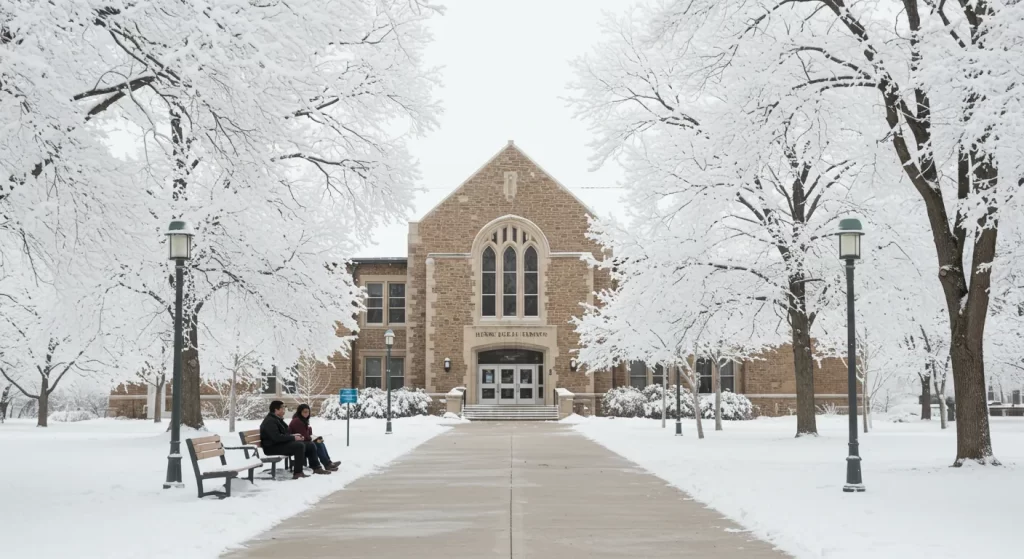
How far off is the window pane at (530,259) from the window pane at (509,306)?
54.7 inches

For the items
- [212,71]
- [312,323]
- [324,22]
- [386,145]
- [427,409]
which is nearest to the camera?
[212,71]

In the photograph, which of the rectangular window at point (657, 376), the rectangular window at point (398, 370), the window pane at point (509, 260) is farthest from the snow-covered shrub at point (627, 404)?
the rectangular window at point (398, 370)

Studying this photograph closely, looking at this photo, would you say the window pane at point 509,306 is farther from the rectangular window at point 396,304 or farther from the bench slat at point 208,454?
the bench slat at point 208,454

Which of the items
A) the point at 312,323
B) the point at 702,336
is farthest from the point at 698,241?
the point at 312,323

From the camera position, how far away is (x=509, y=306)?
4391 centimetres

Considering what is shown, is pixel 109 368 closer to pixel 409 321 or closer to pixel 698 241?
pixel 409 321

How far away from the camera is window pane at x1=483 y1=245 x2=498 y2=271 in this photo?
43.9 m

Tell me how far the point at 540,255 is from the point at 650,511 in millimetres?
32376

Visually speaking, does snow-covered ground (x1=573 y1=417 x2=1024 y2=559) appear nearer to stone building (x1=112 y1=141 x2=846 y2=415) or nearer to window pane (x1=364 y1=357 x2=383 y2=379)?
stone building (x1=112 y1=141 x2=846 y2=415)

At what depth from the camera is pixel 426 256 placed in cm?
4409

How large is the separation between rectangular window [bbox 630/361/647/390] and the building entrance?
3997 millimetres

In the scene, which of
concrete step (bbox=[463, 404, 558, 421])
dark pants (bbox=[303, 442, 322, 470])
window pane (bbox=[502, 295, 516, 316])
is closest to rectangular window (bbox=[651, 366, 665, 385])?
concrete step (bbox=[463, 404, 558, 421])

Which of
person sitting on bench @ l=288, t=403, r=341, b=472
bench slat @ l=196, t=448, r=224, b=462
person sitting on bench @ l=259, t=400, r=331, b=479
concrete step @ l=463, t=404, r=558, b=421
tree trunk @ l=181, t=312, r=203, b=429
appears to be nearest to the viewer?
bench slat @ l=196, t=448, r=224, b=462

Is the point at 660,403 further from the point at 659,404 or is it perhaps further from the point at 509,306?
the point at 509,306
